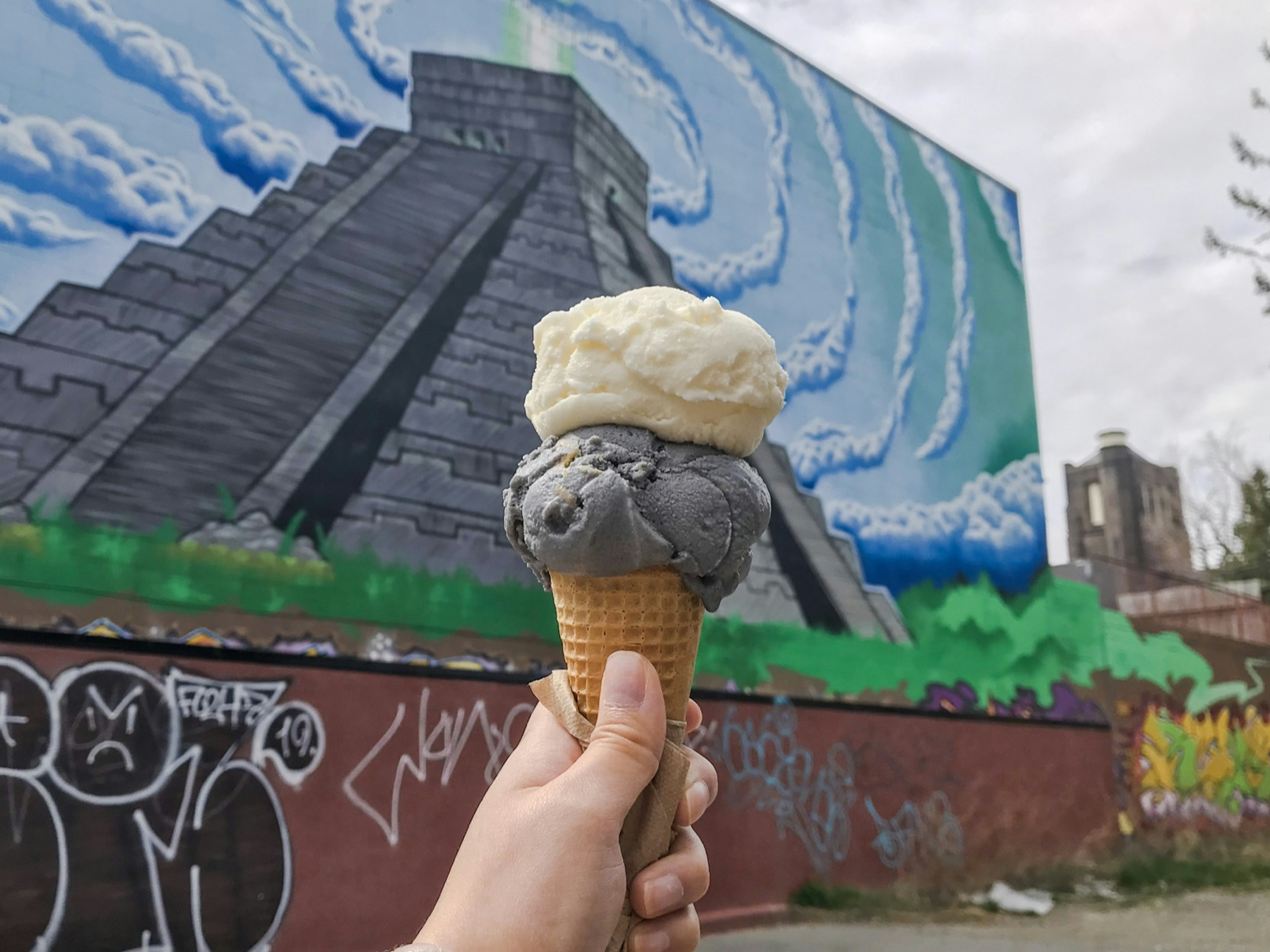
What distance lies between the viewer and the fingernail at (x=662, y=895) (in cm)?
192

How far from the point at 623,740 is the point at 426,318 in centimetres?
610

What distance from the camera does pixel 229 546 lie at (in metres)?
6.18

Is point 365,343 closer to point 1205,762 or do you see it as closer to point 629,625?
point 629,625

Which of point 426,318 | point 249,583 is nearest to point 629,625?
point 249,583

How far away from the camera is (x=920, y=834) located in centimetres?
986

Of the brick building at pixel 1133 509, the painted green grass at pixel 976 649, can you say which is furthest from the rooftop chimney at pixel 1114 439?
the painted green grass at pixel 976 649

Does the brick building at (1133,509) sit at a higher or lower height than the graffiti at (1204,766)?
higher

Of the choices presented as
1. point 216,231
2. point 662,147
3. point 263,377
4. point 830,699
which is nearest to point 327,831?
point 263,377

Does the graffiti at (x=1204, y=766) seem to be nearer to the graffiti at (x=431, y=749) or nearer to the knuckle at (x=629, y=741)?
the graffiti at (x=431, y=749)

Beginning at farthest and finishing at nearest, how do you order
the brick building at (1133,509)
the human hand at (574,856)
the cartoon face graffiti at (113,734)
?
the brick building at (1133,509) → the cartoon face graffiti at (113,734) → the human hand at (574,856)

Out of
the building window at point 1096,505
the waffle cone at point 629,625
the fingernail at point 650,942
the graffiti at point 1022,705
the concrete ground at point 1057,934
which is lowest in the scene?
the concrete ground at point 1057,934

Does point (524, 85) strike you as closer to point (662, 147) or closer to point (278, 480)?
point (662, 147)

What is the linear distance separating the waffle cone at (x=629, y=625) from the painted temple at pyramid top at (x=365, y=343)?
4.72m

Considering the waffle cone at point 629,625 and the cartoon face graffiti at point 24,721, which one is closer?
the waffle cone at point 629,625
